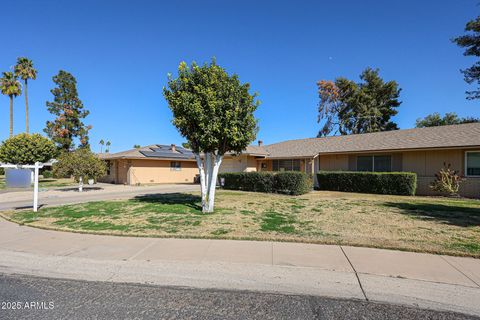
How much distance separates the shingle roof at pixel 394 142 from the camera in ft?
51.5

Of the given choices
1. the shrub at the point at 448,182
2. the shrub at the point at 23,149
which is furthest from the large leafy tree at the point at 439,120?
the shrub at the point at 23,149

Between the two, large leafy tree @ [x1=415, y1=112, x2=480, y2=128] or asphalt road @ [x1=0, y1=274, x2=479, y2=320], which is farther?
large leafy tree @ [x1=415, y1=112, x2=480, y2=128]

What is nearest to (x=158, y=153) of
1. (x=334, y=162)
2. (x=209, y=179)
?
(x=334, y=162)

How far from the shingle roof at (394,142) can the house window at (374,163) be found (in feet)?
2.59

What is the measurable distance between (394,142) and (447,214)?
9.93 m

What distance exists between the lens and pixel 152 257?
523cm

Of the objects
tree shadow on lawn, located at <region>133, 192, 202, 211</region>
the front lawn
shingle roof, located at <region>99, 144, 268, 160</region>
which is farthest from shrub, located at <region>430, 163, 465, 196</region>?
shingle roof, located at <region>99, 144, 268, 160</region>

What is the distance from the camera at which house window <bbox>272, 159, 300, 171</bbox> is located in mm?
22141

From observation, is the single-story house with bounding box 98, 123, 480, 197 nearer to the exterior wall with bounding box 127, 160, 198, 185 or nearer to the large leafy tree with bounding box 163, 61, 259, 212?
the exterior wall with bounding box 127, 160, 198, 185

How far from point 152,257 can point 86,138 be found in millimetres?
44024

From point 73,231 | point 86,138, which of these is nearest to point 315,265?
point 73,231

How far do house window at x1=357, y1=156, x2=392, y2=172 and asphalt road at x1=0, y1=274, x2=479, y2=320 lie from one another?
16588 millimetres

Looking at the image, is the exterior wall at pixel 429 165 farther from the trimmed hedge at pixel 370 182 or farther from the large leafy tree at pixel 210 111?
the large leafy tree at pixel 210 111

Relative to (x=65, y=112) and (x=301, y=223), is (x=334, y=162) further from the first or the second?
(x=65, y=112)
